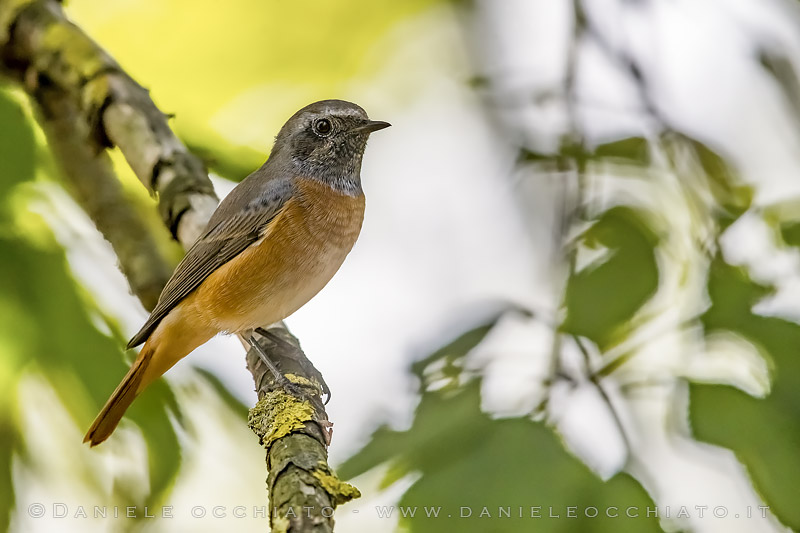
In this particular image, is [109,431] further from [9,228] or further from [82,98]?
[82,98]

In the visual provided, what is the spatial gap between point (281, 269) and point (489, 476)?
175 cm

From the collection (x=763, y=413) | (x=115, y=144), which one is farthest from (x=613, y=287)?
(x=115, y=144)

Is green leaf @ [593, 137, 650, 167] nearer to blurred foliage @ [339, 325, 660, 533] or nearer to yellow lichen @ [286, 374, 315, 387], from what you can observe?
blurred foliage @ [339, 325, 660, 533]

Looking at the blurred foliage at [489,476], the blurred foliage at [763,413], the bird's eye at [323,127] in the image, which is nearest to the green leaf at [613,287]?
the blurred foliage at [763,413]

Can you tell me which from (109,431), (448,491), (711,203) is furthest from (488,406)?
(109,431)

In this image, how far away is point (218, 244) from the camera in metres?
3.61

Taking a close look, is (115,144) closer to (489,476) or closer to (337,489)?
Answer: (337,489)

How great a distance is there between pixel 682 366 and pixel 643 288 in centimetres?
31

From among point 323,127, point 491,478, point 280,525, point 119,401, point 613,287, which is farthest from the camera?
point 323,127

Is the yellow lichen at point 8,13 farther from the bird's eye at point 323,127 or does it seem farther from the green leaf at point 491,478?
the green leaf at point 491,478

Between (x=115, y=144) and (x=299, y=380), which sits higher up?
(x=115, y=144)

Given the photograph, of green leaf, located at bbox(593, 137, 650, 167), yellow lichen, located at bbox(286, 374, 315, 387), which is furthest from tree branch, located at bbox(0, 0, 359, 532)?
green leaf, located at bbox(593, 137, 650, 167)

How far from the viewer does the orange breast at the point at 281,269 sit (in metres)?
3.59

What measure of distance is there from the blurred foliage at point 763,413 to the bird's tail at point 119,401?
87.1 inches
